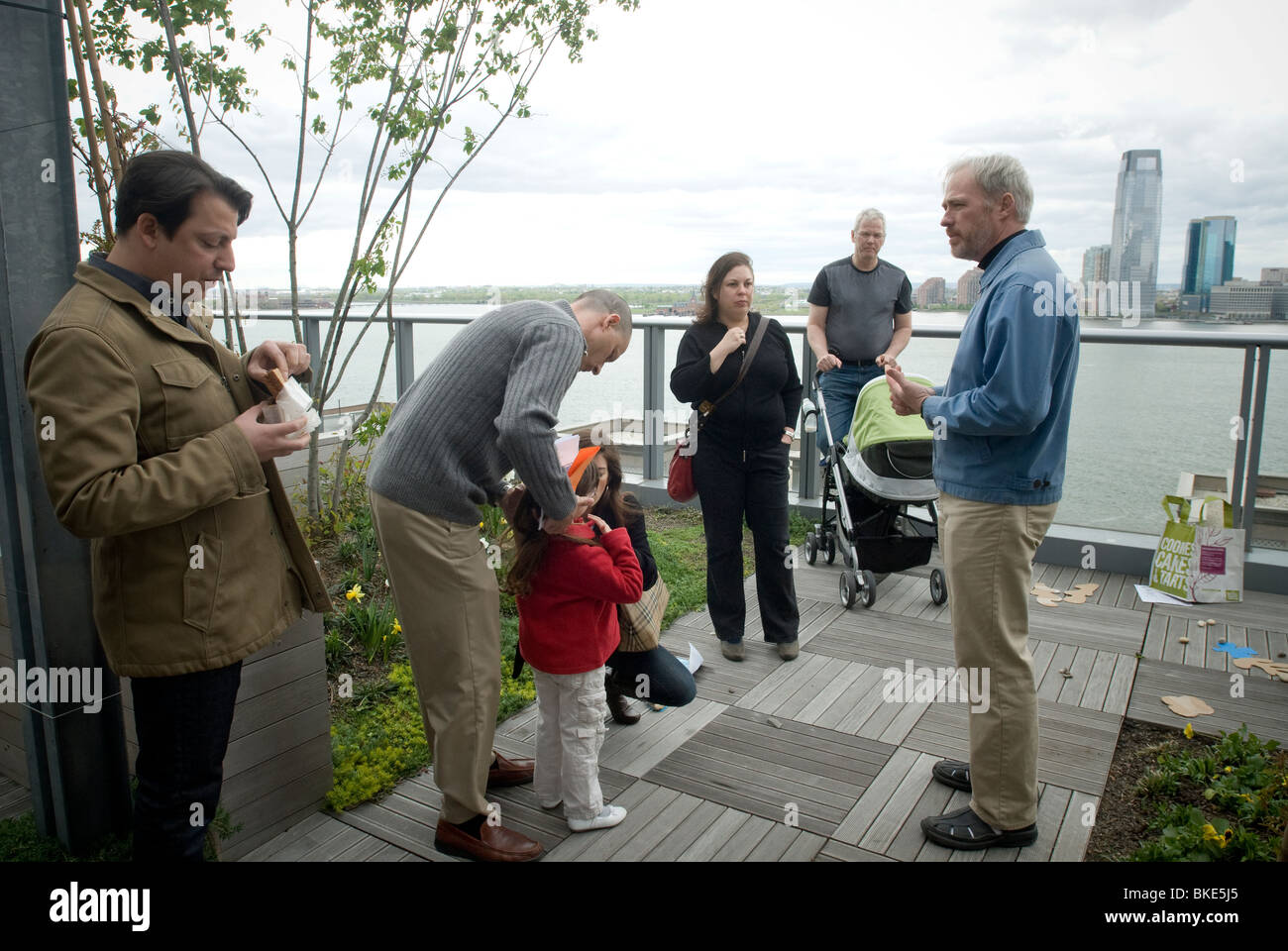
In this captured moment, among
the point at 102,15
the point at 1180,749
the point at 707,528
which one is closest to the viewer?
the point at 1180,749

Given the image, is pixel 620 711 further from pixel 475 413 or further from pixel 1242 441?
pixel 1242 441

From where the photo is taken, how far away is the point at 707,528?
14.1 feet

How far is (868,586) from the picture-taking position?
16.0 ft

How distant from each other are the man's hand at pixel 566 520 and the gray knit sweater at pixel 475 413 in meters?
0.03

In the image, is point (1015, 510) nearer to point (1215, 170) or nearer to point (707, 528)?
point (707, 528)

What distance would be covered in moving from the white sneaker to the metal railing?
4.07 metres

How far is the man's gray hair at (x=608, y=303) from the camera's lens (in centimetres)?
246

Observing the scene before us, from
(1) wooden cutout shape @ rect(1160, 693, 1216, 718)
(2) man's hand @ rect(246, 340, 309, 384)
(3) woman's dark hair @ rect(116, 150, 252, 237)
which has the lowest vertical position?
(1) wooden cutout shape @ rect(1160, 693, 1216, 718)

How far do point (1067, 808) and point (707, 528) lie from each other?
195 centimetres

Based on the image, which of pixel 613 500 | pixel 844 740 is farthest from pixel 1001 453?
pixel 844 740

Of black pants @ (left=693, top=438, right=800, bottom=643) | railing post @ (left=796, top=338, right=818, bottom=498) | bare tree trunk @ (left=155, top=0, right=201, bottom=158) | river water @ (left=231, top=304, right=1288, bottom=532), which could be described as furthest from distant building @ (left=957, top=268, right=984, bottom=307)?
bare tree trunk @ (left=155, top=0, right=201, bottom=158)

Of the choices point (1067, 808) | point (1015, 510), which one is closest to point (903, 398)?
point (1015, 510)

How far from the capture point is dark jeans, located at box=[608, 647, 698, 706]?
127 inches

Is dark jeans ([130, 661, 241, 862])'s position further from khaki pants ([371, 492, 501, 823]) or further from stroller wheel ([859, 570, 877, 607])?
stroller wheel ([859, 570, 877, 607])
